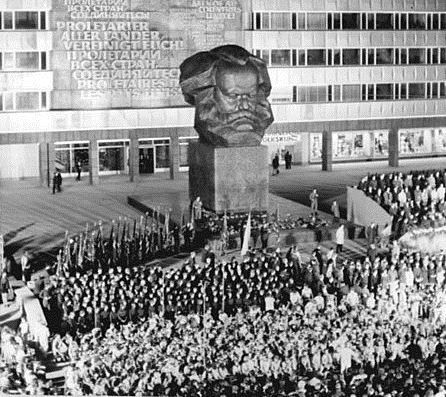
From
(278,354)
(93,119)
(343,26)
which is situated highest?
(343,26)

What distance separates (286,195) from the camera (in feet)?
181

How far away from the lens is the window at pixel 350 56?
215 feet

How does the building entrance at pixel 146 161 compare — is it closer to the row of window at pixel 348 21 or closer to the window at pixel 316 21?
the row of window at pixel 348 21

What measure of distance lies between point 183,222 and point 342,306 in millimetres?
15693

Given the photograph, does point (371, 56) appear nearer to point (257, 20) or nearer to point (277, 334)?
point (257, 20)

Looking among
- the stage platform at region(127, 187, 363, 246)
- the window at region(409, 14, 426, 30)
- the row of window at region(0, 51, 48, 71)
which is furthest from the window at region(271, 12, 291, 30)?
the row of window at region(0, 51, 48, 71)

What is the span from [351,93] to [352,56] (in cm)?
220

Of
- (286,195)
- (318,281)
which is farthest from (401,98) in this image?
(318,281)

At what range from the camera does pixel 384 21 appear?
66438 millimetres

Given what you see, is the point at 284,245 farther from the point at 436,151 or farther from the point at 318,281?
the point at 436,151

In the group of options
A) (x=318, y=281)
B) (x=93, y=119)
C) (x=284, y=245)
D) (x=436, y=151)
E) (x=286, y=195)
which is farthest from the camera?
(x=436, y=151)

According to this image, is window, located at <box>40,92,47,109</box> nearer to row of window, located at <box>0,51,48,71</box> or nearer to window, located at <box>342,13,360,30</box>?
row of window, located at <box>0,51,48,71</box>

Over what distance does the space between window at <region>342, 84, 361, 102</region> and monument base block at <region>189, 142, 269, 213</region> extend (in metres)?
22.0

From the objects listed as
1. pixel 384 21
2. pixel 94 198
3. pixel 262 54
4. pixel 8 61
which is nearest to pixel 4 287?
pixel 94 198
